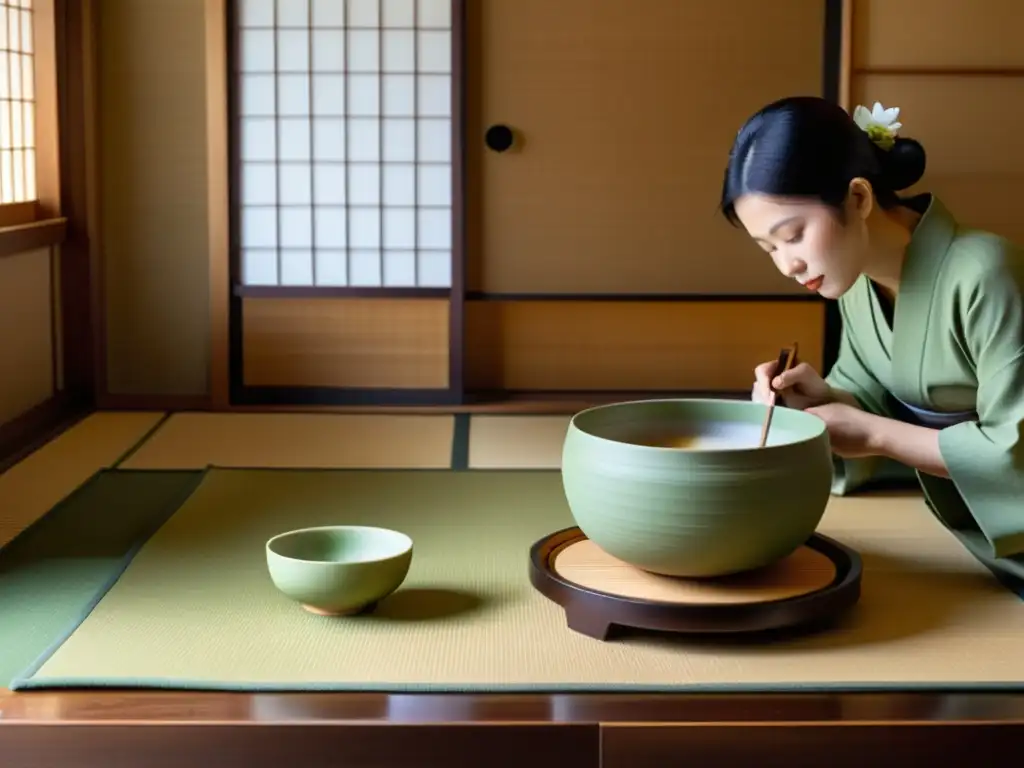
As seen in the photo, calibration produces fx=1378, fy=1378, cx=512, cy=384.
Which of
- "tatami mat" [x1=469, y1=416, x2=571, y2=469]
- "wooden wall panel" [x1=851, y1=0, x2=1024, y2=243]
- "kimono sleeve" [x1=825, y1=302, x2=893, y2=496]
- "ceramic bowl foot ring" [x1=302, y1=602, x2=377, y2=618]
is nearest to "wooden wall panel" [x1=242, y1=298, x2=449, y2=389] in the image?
"tatami mat" [x1=469, y1=416, x2=571, y2=469]

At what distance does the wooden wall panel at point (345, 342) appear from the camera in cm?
434

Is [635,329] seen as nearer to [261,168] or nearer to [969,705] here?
A: [261,168]

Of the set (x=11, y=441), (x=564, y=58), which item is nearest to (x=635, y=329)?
(x=564, y=58)

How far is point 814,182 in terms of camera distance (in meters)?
2.20

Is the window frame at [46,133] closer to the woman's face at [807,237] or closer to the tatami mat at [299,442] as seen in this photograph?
the tatami mat at [299,442]

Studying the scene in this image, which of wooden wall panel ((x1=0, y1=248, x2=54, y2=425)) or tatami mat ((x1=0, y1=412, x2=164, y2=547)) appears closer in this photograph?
tatami mat ((x1=0, y1=412, x2=164, y2=547))

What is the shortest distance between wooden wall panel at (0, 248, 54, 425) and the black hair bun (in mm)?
2328

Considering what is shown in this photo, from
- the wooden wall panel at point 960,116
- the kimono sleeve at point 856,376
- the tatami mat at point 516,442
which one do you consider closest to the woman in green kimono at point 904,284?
the kimono sleeve at point 856,376

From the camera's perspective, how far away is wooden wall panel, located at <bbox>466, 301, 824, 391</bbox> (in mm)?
4484

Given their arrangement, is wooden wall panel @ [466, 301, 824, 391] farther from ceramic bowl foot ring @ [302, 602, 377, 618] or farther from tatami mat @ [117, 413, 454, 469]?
ceramic bowl foot ring @ [302, 602, 377, 618]

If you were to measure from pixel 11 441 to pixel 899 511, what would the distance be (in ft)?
7.37

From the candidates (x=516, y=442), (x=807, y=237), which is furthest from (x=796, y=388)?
(x=516, y=442)

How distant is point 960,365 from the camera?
2.44 meters

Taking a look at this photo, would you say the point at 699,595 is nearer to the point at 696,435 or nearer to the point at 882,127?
the point at 696,435
